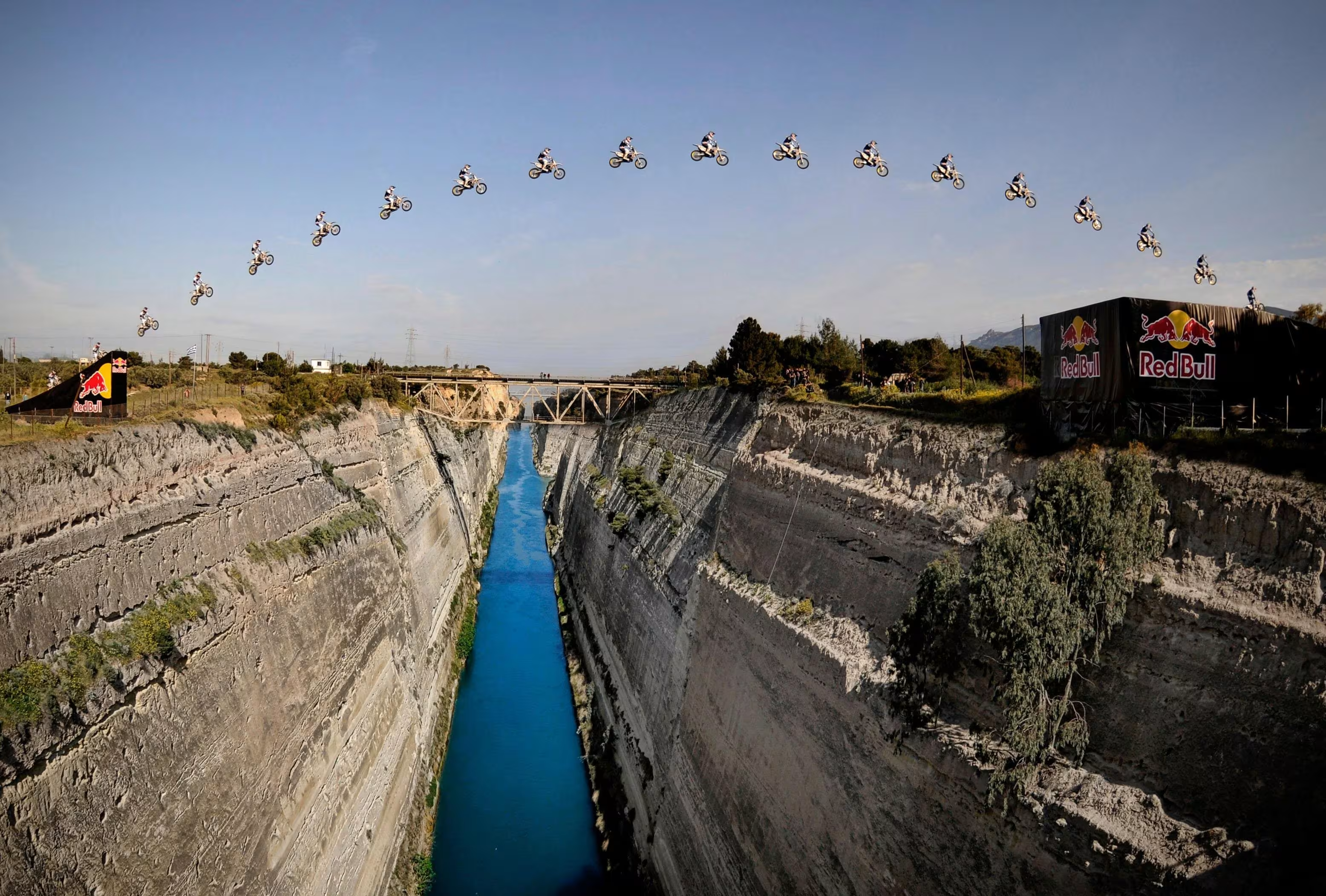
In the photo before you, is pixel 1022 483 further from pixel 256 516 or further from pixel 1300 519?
pixel 256 516

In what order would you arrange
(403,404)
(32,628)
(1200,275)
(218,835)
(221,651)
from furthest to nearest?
(403,404) < (1200,275) < (221,651) < (218,835) < (32,628)

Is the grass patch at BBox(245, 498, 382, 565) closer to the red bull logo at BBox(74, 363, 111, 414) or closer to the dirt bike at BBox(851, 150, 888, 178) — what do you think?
the red bull logo at BBox(74, 363, 111, 414)

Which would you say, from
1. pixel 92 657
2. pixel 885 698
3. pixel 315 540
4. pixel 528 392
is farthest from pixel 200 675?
pixel 528 392

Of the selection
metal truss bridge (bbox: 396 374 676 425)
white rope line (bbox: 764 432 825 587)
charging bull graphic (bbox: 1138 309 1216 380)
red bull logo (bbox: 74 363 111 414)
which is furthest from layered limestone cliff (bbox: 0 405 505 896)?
charging bull graphic (bbox: 1138 309 1216 380)

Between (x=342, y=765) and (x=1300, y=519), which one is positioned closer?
(x=1300, y=519)

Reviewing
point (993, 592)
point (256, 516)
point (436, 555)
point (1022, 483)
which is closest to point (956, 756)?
point (993, 592)

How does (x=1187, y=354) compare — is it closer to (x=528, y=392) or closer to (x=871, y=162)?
(x=871, y=162)
